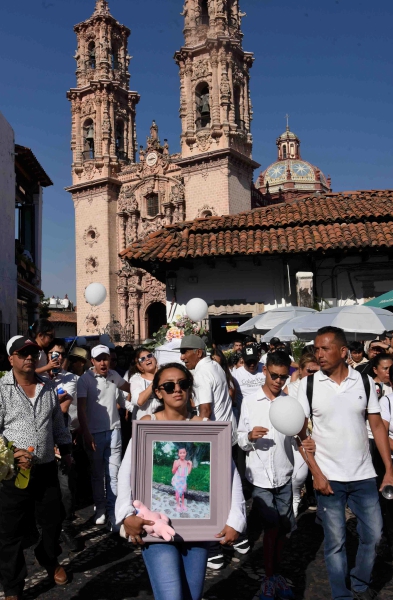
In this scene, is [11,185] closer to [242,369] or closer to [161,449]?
[242,369]

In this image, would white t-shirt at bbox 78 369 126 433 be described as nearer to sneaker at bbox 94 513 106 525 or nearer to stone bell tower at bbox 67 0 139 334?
sneaker at bbox 94 513 106 525

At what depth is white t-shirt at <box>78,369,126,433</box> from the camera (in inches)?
242

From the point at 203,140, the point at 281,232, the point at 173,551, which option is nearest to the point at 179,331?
the point at 281,232

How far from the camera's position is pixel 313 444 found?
3951mm

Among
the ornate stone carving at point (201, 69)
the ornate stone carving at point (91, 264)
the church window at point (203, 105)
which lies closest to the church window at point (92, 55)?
the ornate stone carving at point (201, 69)

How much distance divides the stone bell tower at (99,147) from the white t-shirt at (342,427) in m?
31.8

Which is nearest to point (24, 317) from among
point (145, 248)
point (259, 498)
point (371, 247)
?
point (145, 248)

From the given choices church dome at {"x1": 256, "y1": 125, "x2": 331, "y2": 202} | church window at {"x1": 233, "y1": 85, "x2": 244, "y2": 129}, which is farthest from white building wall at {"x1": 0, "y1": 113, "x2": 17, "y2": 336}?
church dome at {"x1": 256, "y1": 125, "x2": 331, "y2": 202}

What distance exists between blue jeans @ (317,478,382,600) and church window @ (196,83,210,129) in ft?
99.5

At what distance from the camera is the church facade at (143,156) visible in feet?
103

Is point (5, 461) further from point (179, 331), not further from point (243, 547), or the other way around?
point (179, 331)

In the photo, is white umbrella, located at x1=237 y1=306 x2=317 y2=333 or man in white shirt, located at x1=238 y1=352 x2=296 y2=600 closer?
man in white shirt, located at x1=238 y1=352 x2=296 y2=600

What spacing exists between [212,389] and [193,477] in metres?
2.18

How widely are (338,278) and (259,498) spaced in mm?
11465
